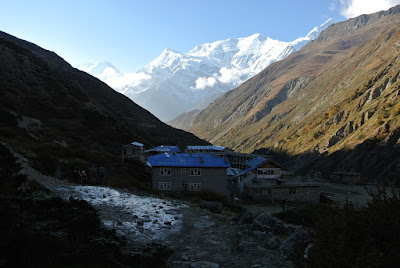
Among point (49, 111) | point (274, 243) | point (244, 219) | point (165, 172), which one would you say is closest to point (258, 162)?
point (165, 172)

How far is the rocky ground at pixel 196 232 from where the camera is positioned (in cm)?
1170

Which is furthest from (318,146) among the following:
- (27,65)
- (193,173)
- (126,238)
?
(126,238)

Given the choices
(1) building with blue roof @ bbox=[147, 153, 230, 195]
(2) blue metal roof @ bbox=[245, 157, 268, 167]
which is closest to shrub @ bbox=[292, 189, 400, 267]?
(1) building with blue roof @ bbox=[147, 153, 230, 195]

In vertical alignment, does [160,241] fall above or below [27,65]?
below

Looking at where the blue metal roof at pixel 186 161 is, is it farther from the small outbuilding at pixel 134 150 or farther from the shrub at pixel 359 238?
the shrub at pixel 359 238

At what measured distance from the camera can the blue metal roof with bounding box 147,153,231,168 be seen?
42.0 metres

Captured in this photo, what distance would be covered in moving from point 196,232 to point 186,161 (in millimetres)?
27861

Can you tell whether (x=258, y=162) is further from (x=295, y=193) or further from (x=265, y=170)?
(x=295, y=193)

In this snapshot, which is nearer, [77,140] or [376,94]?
[77,140]

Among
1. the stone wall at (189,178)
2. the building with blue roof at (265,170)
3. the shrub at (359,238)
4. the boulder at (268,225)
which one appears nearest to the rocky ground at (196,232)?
the boulder at (268,225)

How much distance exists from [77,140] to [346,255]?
217ft

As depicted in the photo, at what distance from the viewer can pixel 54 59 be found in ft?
536

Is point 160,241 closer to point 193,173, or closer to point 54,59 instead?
point 193,173

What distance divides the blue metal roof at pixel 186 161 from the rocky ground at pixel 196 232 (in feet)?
68.5
